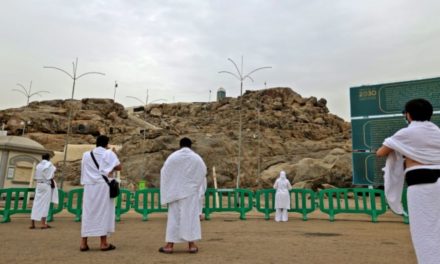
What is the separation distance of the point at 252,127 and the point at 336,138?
460 inches

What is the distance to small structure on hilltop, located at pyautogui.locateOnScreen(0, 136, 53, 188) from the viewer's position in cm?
1490

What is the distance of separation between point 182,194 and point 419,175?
381 centimetres

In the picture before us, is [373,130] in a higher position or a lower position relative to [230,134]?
lower

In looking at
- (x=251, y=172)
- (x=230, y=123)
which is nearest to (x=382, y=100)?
(x=251, y=172)

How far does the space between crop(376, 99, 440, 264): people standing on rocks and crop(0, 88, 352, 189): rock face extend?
658 inches

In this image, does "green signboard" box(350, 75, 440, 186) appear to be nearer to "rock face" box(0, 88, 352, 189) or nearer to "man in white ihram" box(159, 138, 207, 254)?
"man in white ihram" box(159, 138, 207, 254)

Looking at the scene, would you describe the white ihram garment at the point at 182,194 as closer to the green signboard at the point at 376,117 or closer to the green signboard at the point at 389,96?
the green signboard at the point at 376,117

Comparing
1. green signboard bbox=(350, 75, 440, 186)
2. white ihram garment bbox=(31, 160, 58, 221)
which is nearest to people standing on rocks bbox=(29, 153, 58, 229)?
white ihram garment bbox=(31, 160, 58, 221)

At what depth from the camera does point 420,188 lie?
120 inches

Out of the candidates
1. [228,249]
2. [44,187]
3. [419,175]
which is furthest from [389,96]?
[44,187]

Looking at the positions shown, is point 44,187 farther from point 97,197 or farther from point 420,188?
point 420,188

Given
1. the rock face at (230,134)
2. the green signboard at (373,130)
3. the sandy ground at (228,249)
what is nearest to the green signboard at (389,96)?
the green signboard at (373,130)

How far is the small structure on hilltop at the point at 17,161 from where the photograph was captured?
587 inches

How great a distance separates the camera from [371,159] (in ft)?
40.4
